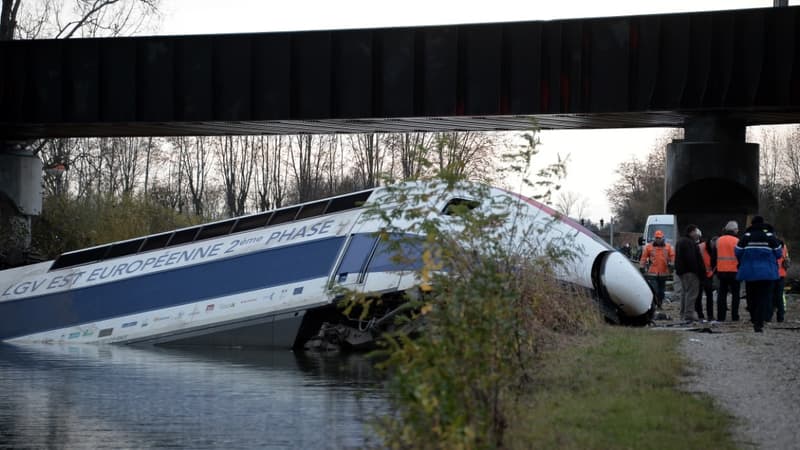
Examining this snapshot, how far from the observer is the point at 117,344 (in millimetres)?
26125

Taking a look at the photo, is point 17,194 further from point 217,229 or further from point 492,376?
point 492,376

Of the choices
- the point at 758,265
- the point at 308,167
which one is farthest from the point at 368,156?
the point at 758,265

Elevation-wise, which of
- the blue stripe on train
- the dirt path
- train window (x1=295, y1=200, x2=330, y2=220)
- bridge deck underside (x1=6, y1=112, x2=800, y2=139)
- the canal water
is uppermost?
bridge deck underside (x1=6, y1=112, x2=800, y2=139)

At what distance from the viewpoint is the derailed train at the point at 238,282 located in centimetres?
2308

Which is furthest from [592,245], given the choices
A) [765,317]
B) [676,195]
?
[676,195]

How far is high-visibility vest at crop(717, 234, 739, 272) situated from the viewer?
2498cm

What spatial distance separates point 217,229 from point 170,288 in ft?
4.99

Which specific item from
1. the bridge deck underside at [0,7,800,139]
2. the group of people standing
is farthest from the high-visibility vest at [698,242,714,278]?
the bridge deck underside at [0,7,800,139]

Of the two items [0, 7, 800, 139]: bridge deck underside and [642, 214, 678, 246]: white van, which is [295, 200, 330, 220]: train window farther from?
[642, 214, 678, 246]: white van

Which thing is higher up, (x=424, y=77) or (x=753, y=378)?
(x=424, y=77)

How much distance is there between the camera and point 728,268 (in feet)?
82.1

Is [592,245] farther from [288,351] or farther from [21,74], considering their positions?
[21,74]

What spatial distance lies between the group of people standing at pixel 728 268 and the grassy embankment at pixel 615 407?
5.68m

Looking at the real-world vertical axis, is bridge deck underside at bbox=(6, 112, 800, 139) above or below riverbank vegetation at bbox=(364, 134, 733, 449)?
above
